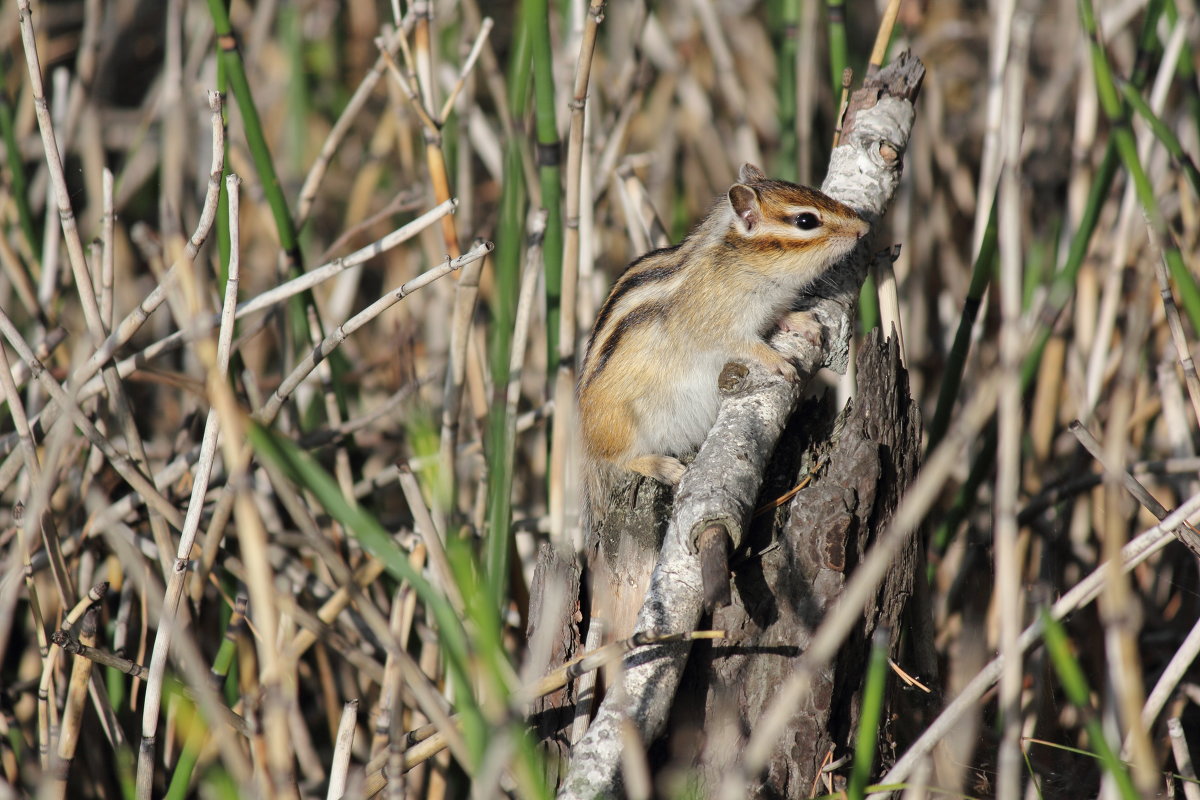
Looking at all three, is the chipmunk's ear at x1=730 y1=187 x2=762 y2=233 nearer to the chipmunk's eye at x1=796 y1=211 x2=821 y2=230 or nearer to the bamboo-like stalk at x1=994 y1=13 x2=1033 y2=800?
the chipmunk's eye at x1=796 y1=211 x2=821 y2=230

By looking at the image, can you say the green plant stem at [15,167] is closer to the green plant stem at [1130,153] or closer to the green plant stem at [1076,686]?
the green plant stem at [1130,153]

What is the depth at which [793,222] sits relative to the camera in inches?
111

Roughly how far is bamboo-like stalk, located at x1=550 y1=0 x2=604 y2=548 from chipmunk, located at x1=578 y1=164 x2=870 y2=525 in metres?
0.08

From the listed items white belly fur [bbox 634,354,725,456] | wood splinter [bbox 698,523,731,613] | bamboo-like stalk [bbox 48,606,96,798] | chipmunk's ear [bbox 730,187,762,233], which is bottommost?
bamboo-like stalk [bbox 48,606,96,798]

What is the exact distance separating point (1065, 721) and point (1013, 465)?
181cm

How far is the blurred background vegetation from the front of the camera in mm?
2115

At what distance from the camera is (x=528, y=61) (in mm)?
2865

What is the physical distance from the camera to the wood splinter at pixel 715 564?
66.8 inches

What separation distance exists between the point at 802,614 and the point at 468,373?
→ 5.15ft

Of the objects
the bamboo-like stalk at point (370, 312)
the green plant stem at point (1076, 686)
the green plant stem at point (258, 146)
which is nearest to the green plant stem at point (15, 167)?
the green plant stem at point (258, 146)

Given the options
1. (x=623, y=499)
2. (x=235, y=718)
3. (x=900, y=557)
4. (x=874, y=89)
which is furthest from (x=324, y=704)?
(x=874, y=89)

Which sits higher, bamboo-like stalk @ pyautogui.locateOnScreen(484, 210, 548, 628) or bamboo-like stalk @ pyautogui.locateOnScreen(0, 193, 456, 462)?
bamboo-like stalk @ pyautogui.locateOnScreen(0, 193, 456, 462)

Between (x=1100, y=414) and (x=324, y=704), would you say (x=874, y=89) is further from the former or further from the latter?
(x=324, y=704)

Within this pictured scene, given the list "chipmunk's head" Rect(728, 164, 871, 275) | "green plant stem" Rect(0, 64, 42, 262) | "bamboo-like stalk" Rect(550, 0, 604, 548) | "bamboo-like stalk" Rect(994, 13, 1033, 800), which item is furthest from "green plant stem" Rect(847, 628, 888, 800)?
"green plant stem" Rect(0, 64, 42, 262)
